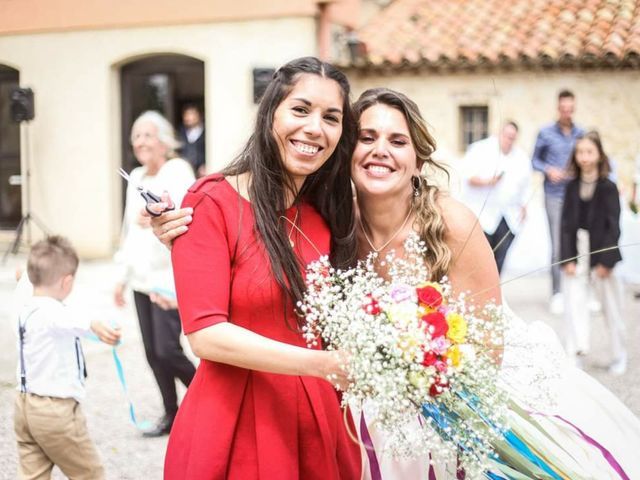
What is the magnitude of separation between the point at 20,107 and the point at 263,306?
272 cm

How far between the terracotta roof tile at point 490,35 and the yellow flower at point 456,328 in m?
10.7

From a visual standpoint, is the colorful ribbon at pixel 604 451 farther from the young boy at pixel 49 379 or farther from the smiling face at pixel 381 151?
the young boy at pixel 49 379

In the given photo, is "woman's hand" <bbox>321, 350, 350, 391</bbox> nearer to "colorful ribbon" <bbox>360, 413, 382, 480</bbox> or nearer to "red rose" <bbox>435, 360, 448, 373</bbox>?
"red rose" <bbox>435, 360, 448, 373</bbox>

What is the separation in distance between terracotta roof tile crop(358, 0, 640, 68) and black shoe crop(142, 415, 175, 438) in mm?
9203

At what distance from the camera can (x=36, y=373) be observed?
3.54 m

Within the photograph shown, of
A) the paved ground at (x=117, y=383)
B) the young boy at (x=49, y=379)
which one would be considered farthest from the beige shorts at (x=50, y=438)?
the paved ground at (x=117, y=383)

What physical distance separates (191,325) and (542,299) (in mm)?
8404

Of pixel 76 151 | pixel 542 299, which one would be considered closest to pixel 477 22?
pixel 542 299

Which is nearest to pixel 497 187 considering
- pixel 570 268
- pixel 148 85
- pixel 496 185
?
pixel 496 185

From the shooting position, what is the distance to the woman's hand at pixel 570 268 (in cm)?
689

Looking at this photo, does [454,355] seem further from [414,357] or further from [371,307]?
[371,307]

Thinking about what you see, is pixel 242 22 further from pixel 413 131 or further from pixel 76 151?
pixel 413 131

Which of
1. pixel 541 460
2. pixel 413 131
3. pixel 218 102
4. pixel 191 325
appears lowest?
pixel 541 460

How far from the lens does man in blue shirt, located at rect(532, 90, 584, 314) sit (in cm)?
932
